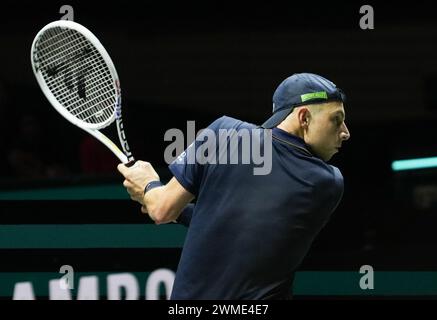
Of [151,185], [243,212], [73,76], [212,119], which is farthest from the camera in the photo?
[212,119]

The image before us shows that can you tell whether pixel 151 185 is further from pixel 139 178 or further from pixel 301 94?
pixel 301 94

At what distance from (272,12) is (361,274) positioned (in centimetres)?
127

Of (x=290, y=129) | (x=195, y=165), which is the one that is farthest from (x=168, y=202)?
(x=290, y=129)

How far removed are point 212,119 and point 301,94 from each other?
1.83m

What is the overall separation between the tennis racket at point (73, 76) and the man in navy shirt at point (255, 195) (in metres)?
0.85

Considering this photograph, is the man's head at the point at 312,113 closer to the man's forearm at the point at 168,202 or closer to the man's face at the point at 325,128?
the man's face at the point at 325,128

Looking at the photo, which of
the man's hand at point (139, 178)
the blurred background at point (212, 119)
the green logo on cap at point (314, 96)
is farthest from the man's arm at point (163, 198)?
→ the blurred background at point (212, 119)

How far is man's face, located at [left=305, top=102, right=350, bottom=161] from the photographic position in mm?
3584

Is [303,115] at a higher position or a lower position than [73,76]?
lower

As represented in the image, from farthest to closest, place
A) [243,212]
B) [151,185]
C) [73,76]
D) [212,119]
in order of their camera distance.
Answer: [212,119]
[73,76]
[151,185]
[243,212]

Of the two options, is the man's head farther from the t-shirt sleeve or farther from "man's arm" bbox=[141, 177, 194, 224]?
"man's arm" bbox=[141, 177, 194, 224]

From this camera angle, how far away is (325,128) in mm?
3588

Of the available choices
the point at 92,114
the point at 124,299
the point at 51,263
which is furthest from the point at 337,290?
the point at 92,114
